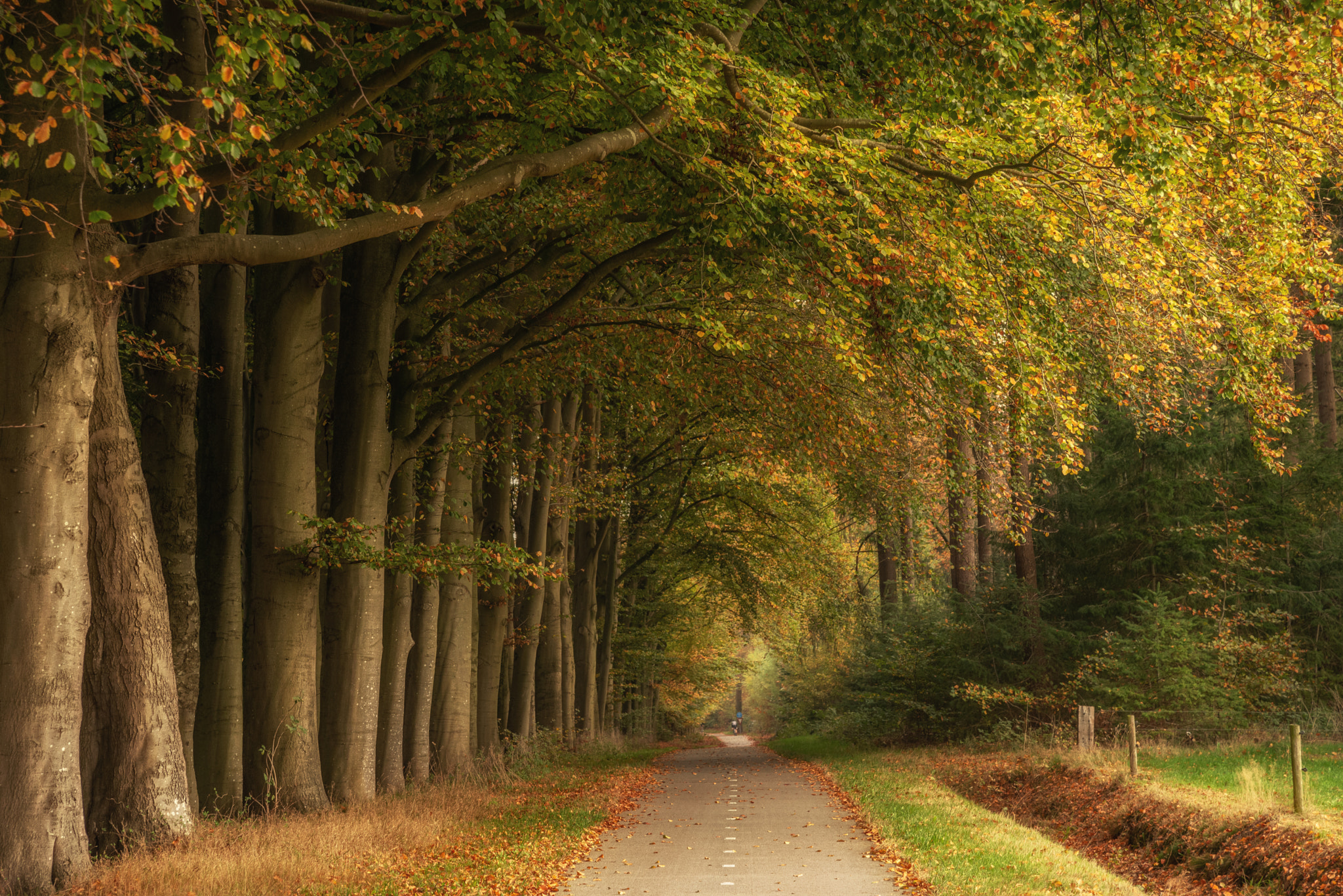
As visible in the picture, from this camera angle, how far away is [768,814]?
Answer: 13781 millimetres

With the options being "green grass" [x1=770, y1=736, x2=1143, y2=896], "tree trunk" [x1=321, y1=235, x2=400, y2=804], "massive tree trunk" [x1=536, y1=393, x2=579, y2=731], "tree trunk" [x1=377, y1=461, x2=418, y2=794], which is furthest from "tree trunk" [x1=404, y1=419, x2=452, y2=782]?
"massive tree trunk" [x1=536, y1=393, x2=579, y2=731]

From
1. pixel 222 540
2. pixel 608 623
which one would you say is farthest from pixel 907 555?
pixel 222 540

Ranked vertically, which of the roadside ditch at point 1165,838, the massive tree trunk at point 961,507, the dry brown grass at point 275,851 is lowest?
the roadside ditch at point 1165,838

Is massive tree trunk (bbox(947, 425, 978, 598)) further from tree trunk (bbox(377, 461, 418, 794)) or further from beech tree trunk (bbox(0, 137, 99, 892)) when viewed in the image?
beech tree trunk (bbox(0, 137, 99, 892))

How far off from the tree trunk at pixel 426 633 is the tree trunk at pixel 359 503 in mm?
2326

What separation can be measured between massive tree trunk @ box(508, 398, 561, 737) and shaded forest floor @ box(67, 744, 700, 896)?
21.4 feet

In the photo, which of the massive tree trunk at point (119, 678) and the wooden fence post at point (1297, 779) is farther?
the wooden fence post at point (1297, 779)

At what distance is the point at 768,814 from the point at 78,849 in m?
8.92

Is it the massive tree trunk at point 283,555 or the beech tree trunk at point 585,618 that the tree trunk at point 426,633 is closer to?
the massive tree trunk at point 283,555

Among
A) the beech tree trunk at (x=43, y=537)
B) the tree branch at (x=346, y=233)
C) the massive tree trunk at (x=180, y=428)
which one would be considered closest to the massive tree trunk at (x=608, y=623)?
the massive tree trunk at (x=180, y=428)

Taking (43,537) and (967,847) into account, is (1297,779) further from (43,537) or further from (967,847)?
(43,537)

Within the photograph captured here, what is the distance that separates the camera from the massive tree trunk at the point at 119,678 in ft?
26.0

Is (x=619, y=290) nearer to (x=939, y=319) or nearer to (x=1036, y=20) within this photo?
(x=939, y=319)

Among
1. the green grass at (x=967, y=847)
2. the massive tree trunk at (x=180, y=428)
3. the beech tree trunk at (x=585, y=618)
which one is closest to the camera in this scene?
the green grass at (x=967, y=847)
